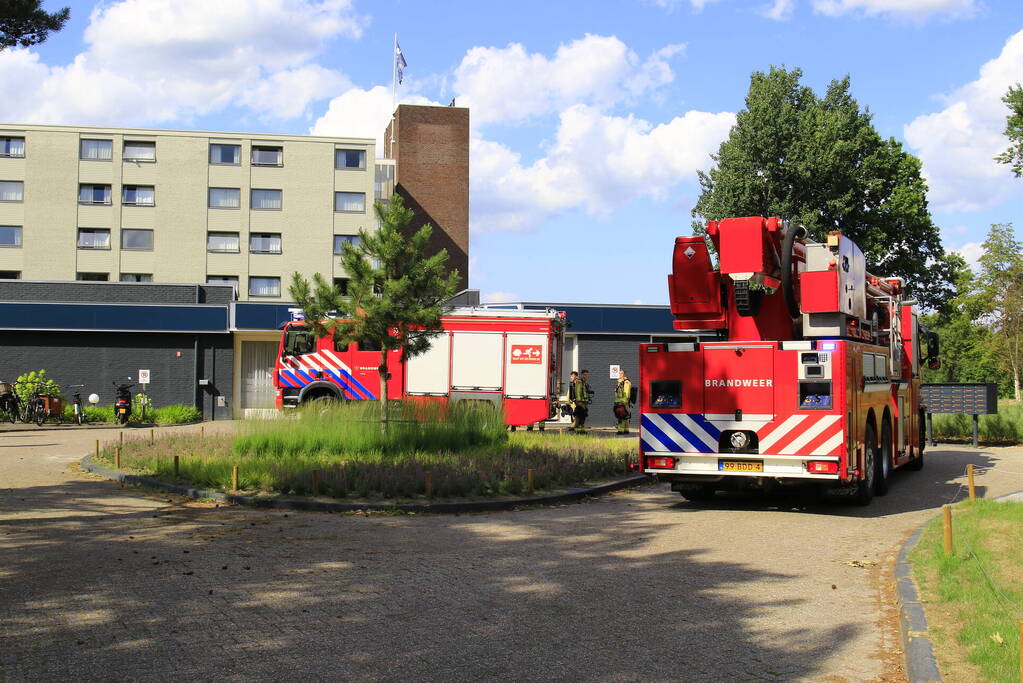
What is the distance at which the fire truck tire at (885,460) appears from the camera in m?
14.0

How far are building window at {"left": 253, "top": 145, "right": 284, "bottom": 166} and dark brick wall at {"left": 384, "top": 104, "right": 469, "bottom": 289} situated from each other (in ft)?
38.2

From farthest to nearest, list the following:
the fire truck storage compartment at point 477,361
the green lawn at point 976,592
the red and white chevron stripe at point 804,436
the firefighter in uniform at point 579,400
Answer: the firefighter in uniform at point 579,400 < the fire truck storage compartment at point 477,361 < the red and white chevron stripe at point 804,436 < the green lawn at point 976,592

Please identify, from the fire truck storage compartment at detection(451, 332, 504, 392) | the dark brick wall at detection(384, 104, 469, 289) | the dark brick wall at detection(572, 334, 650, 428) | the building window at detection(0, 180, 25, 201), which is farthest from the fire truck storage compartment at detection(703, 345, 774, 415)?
the dark brick wall at detection(384, 104, 469, 289)

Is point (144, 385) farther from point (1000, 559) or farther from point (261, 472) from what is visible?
point (1000, 559)

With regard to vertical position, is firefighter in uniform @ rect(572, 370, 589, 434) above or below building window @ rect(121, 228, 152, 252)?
below

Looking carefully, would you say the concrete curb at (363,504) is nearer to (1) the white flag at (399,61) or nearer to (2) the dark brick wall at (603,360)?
(2) the dark brick wall at (603,360)

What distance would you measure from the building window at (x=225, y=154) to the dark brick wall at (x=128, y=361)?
24.6 metres

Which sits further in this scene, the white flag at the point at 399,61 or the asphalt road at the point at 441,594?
the white flag at the point at 399,61

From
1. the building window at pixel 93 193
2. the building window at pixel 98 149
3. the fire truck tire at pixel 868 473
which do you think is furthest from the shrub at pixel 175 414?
the building window at pixel 98 149

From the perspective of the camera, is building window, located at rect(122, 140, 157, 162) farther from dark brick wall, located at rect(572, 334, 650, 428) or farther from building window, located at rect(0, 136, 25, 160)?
dark brick wall, located at rect(572, 334, 650, 428)

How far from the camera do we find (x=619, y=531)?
1059 cm

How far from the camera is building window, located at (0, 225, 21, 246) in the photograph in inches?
2151

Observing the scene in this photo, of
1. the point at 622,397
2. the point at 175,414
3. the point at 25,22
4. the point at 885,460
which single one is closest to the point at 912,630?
the point at 885,460

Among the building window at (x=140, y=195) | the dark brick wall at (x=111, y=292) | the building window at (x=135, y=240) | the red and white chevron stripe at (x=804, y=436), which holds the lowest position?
the red and white chevron stripe at (x=804, y=436)
